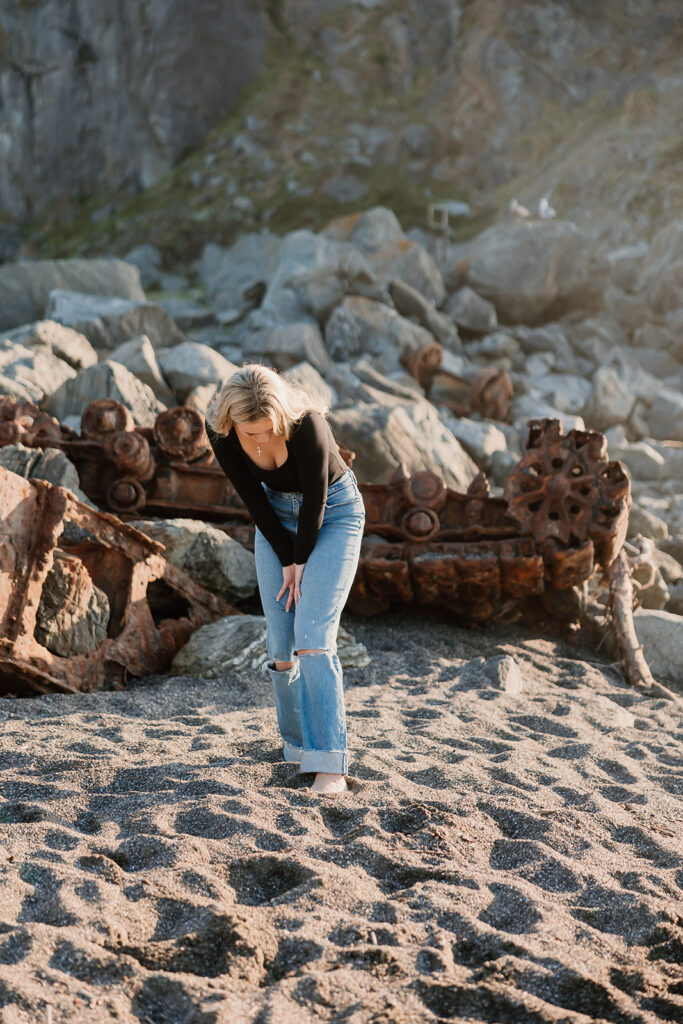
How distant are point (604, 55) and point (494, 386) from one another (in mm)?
22515

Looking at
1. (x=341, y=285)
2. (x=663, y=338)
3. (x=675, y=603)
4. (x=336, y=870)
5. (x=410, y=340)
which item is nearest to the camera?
(x=336, y=870)

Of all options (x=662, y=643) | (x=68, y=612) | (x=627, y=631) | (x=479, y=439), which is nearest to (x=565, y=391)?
(x=479, y=439)

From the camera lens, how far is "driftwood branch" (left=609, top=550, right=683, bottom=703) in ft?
20.9

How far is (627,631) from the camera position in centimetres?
667

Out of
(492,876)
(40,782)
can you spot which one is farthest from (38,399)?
(492,876)

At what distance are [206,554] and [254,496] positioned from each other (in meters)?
3.04

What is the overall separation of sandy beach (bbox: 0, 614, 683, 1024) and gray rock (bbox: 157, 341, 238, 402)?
305 inches

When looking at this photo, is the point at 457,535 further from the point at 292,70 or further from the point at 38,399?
the point at 292,70

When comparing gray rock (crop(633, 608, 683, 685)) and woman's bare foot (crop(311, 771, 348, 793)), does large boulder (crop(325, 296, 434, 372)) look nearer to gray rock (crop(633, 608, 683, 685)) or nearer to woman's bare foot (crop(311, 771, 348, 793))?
gray rock (crop(633, 608, 683, 685))

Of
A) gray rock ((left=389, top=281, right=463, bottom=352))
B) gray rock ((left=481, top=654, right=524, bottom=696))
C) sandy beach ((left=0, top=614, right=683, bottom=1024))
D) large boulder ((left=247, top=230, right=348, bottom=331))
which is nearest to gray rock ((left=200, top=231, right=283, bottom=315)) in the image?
large boulder ((left=247, top=230, right=348, bottom=331))

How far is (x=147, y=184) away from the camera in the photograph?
32.8 m

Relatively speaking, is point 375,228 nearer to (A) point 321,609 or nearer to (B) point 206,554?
(B) point 206,554

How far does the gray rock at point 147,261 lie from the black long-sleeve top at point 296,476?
26665 millimetres

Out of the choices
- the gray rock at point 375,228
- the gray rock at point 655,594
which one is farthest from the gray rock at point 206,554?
the gray rock at point 375,228
